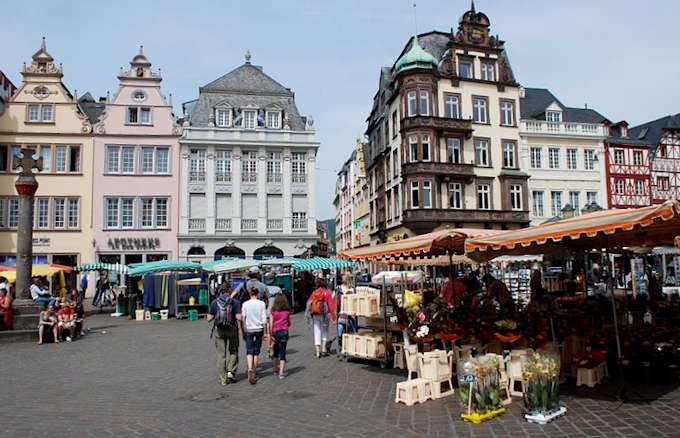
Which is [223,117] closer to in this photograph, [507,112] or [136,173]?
[136,173]

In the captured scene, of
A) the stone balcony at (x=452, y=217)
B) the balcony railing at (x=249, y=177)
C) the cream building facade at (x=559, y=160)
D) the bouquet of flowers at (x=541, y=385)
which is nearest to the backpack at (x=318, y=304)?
the bouquet of flowers at (x=541, y=385)

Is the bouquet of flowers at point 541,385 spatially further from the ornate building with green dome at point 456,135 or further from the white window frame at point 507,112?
the white window frame at point 507,112

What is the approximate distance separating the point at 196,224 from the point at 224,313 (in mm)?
28322

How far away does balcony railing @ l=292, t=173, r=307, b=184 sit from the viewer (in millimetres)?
38250

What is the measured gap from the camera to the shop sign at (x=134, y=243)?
116 ft

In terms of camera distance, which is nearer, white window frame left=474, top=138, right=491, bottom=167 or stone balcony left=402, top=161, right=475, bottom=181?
stone balcony left=402, top=161, right=475, bottom=181

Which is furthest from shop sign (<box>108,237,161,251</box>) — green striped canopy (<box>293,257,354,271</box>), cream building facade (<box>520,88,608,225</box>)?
cream building facade (<box>520,88,608,225</box>)

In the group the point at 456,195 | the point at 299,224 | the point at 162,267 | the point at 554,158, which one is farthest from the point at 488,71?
the point at 162,267

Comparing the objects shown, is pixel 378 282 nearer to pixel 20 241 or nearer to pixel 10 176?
pixel 20 241

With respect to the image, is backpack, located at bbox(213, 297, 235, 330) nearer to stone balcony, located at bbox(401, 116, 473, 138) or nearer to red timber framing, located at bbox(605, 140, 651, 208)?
stone balcony, located at bbox(401, 116, 473, 138)

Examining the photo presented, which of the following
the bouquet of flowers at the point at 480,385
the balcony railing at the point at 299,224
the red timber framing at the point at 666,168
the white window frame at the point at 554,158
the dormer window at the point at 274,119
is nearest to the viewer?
the bouquet of flowers at the point at 480,385

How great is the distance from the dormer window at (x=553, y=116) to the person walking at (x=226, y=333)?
38304 millimetres

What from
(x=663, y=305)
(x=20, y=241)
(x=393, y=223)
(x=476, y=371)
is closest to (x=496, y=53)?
(x=393, y=223)

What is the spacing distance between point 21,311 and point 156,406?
1071 centimetres
